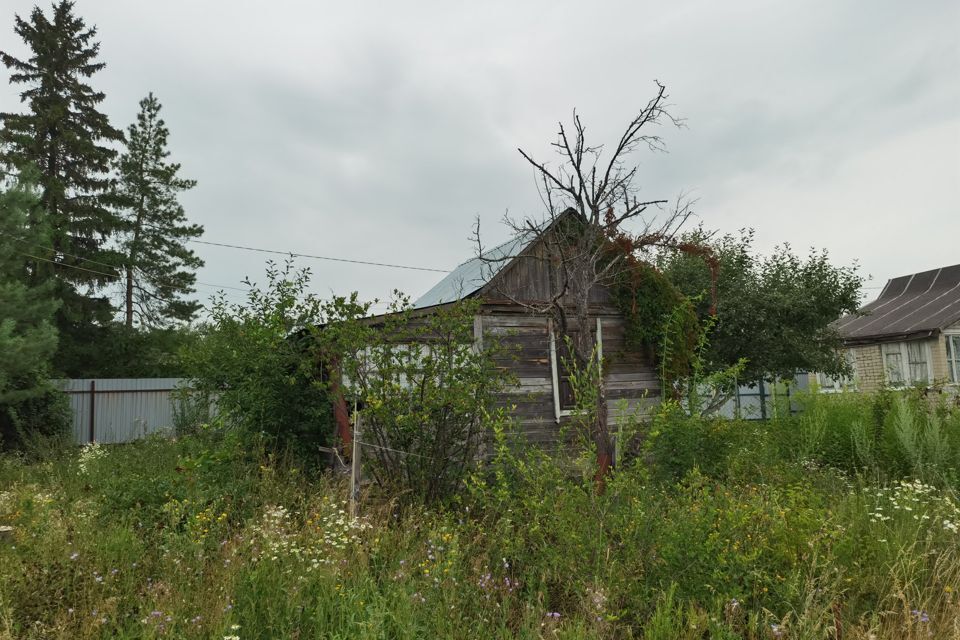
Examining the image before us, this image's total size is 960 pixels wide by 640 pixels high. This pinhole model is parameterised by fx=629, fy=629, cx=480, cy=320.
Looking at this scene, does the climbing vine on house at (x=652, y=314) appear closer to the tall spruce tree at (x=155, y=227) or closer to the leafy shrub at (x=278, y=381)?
the leafy shrub at (x=278, y=381)

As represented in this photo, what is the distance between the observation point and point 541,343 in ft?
35.9

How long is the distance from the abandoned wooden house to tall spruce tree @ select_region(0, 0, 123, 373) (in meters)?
14.6

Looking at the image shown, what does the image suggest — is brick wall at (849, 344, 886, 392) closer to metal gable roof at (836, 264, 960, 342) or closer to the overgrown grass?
metal gable roof at (836, 264, 960, 342)

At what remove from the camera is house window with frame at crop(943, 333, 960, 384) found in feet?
67.7

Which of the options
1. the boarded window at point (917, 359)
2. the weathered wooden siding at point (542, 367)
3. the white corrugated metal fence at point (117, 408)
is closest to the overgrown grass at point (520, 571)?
the weathered wooden siding at point (542, 367)

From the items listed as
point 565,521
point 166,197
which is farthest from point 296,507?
point 166,197

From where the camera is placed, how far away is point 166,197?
2592cm

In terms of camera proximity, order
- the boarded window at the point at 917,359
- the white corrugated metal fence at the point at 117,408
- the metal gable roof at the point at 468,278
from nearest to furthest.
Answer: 1. the metal gable roof at the point at 468,278
2. the white corrugated metal fence at the point at 117,408
3. the boarded window at the point at 917,359

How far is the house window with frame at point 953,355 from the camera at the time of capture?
2062cm

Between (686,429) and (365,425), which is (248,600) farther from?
(686,429)

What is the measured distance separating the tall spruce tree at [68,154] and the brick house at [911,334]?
2337cm

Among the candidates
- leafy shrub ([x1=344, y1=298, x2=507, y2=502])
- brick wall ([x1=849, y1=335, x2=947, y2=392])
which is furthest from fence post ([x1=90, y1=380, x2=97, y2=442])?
brick wall ([x1=849, y1=335, x2=947, y2=392])

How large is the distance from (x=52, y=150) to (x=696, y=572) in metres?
23.3

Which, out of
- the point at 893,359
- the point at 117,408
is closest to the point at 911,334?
the point at 893,359
